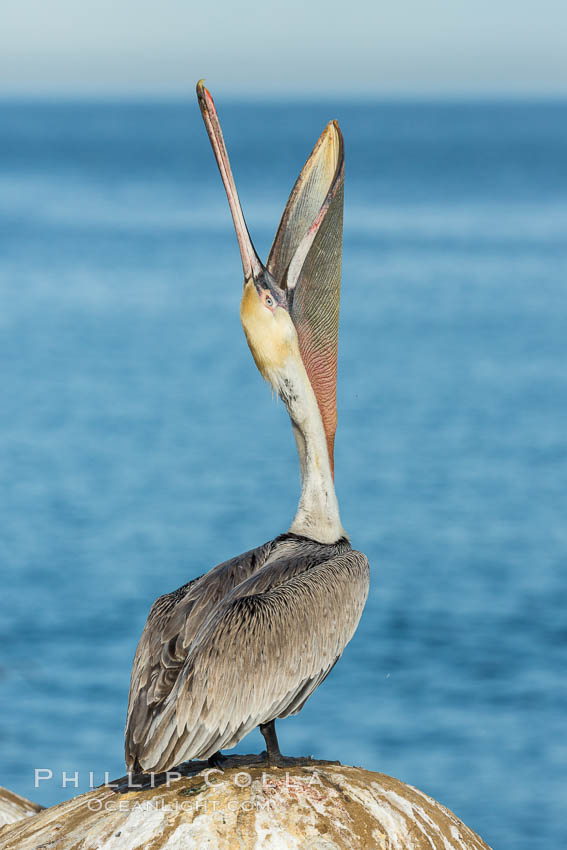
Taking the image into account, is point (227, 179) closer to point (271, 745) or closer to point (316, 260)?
point (316, 260)

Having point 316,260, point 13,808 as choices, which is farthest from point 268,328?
point 13,808

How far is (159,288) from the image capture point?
42156 mm

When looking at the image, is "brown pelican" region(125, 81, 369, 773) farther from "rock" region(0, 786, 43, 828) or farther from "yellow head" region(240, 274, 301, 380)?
"rock" region(0, 786, 43, 828)

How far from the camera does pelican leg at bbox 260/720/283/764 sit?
19.9ft

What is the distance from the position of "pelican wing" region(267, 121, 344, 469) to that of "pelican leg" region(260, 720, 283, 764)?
1.38 metres

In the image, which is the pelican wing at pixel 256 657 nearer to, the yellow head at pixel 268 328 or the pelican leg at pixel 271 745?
the pelican leg at pixel 271 745

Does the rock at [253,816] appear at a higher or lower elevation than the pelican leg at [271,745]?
lower

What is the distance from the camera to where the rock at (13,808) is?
683 centimetres

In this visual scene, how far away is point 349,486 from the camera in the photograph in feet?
70.3

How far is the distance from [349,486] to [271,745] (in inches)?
604

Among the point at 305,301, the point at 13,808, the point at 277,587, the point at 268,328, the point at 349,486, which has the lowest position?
the point at 13,808

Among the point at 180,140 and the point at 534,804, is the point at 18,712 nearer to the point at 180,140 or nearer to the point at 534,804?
the point at 534,804

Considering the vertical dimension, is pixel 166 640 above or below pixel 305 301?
below

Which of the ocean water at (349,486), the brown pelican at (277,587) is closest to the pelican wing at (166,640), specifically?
the brown pelican at (277,587)
